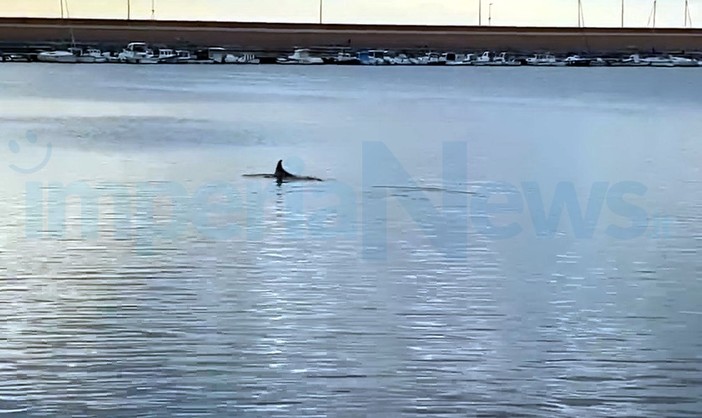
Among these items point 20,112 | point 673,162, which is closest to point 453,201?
point 673,162

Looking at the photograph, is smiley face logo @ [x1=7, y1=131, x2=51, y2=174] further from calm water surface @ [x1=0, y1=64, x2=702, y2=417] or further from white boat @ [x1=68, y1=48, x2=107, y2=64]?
white boat @ [x1=68, y1=48, x2=107, y2=64]

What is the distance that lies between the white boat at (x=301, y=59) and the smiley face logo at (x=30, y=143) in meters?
42.0

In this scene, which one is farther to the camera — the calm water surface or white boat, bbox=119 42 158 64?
white boat, bbox=119 42 158 64

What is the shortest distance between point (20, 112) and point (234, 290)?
2034 cm

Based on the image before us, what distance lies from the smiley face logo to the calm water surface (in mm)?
104

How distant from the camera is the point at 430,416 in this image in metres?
4.95

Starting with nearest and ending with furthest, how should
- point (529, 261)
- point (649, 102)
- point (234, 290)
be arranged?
1. point (234, 290)
2. point (529, 261)
3. point (649, 102)

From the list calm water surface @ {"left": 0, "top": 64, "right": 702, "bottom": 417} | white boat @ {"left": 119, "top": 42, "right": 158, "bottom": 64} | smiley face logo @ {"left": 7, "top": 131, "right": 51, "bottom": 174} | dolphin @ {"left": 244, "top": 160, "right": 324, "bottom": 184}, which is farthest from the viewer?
white boat @ {"left": 119, "top": 42, "right": 158, "bottom": 64}

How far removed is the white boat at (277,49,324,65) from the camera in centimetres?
6160

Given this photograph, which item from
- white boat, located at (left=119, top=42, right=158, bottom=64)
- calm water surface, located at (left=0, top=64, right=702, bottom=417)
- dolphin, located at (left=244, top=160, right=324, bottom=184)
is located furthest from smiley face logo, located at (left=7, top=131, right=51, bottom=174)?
white boat, located at (left=119, top=42, right=158, bottom=64)

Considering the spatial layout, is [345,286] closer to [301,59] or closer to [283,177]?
[283,177]

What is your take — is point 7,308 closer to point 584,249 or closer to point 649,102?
point 584,249

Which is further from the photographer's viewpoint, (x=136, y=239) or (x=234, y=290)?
(x=136, y=239)

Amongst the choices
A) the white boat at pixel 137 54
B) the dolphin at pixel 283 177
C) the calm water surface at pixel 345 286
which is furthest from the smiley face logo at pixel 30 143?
the white boat at pixel 137 54
